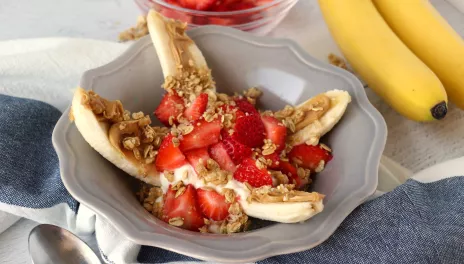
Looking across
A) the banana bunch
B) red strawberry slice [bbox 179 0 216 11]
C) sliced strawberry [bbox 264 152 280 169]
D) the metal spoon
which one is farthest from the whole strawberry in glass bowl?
the metal spoon

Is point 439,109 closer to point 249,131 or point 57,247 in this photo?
point 249,131

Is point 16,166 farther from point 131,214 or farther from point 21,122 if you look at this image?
point 131,214

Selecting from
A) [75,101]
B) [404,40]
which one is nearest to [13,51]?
[75,101]

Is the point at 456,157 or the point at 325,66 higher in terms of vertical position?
the point at 325,66

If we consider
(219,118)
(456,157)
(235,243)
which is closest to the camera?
(235,243)

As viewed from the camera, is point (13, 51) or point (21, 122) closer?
point (21, 122)

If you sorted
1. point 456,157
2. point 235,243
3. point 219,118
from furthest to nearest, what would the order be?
1. point 456,157
2. point 219,118
3. point 235,243

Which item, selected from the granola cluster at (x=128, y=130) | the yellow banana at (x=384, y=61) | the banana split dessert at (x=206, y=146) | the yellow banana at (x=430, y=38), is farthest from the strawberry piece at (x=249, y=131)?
the yellow banana at (x=430, y=38)
